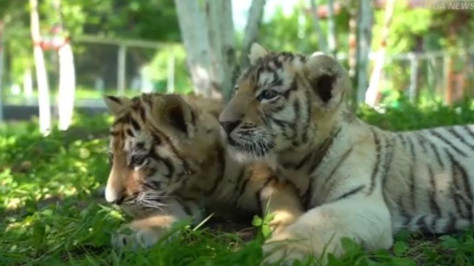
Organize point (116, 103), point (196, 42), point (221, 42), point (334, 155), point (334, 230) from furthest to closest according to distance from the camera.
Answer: point (196, 42) → point (221, 42) → point (116, 103) → point (334, 155) → point (334, 230)

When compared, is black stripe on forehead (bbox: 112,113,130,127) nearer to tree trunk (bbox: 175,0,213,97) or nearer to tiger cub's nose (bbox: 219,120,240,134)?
tiger cub's nose (bbox: 219,120,240,134)

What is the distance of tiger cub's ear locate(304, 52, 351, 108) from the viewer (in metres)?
2.88

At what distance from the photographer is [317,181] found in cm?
300

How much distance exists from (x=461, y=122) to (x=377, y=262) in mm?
2934

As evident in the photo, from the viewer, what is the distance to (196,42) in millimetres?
6039

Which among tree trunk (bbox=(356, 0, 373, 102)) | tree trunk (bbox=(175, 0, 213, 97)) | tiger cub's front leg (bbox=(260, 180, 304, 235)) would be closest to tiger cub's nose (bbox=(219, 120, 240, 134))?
tiger cub's front leg (bbox=(260, 180, 304, 235))

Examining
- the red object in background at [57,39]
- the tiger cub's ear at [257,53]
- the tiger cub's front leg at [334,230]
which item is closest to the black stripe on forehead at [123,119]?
the tiger cub's ear at [257,53]

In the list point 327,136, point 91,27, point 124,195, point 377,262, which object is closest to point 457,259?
point 377,262

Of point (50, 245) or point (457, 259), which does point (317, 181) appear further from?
point (50, 245)

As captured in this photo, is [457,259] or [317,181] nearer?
[457,259]

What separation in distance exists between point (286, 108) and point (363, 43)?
5340 mm

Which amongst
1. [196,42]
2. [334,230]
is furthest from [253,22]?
[334,230]

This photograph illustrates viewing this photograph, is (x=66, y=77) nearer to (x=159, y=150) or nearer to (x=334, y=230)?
(x=159, y=150)

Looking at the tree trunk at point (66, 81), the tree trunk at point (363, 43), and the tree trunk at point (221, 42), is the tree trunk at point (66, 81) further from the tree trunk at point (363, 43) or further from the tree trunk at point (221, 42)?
the tree trunk at point (221, 42)
